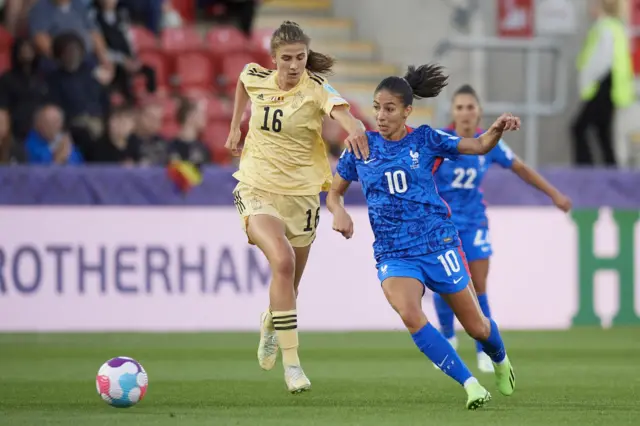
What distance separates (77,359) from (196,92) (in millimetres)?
6843

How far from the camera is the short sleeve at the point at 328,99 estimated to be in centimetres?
931

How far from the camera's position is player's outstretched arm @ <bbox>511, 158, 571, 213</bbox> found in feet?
35.8

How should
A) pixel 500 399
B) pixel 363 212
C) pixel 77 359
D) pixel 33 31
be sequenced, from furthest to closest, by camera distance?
pixel 33 31, pixel 363 212, pixel 77 359, pixel 500 399

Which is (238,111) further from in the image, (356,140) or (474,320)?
(474,320)

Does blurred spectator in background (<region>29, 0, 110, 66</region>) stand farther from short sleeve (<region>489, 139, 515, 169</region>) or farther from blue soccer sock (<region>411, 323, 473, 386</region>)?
blue soccer sock (<region>411, 323, 473, 386</region>)

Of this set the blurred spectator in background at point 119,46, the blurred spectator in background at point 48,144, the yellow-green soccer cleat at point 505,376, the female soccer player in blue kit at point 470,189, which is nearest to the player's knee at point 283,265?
the yellow-green soccer cleat at point 505,376

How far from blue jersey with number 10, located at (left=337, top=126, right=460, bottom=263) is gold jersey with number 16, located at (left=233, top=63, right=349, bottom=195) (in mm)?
1025

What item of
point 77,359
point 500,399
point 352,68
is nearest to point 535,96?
point 352,68

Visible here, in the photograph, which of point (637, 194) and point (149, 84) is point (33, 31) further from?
point (637, 194)

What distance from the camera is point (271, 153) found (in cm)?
968

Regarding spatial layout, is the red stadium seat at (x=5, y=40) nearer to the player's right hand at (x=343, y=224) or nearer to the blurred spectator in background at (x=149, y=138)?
the blurred spectator in background at (x=149, y=138)

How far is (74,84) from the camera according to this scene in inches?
667

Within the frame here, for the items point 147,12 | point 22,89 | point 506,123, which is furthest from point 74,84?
point 506,123

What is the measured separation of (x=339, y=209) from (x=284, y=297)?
0.91m
